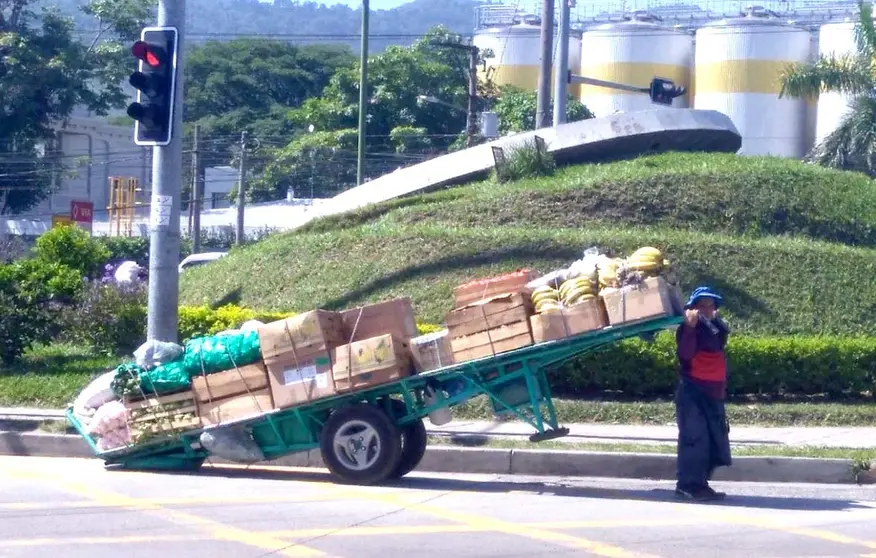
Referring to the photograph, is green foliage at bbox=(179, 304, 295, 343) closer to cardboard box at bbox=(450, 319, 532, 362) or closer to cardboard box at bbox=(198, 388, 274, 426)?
cardboard box at bbox=(198, 388, 274, 426)

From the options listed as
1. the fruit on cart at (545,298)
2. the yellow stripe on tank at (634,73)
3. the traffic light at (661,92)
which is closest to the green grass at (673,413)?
the fruit on cart at (545,298)

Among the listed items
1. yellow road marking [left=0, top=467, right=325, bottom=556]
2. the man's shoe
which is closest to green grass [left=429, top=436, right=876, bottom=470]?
the man's shoe

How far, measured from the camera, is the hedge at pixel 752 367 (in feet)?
46.0

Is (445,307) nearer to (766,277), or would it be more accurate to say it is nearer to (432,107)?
(766,277)

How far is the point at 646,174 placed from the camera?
2059 centimetres

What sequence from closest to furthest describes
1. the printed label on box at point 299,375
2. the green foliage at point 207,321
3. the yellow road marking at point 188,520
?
1. the yellow road marking at point 188,520
2. the printed label on box at point 299,375
3. the green foliage at point 207,321

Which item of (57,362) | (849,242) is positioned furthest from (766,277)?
(57,362)

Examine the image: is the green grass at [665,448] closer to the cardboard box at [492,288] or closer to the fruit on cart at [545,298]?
the cardboard box at [492,288]

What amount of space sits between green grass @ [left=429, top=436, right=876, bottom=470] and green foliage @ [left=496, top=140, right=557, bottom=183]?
34.2ft

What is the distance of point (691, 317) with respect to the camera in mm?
9602

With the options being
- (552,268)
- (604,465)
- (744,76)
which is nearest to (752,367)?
(604,465)

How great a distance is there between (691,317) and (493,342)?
157 centimetres

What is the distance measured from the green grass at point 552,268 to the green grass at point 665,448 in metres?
4.36

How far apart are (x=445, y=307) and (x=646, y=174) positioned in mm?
5741
